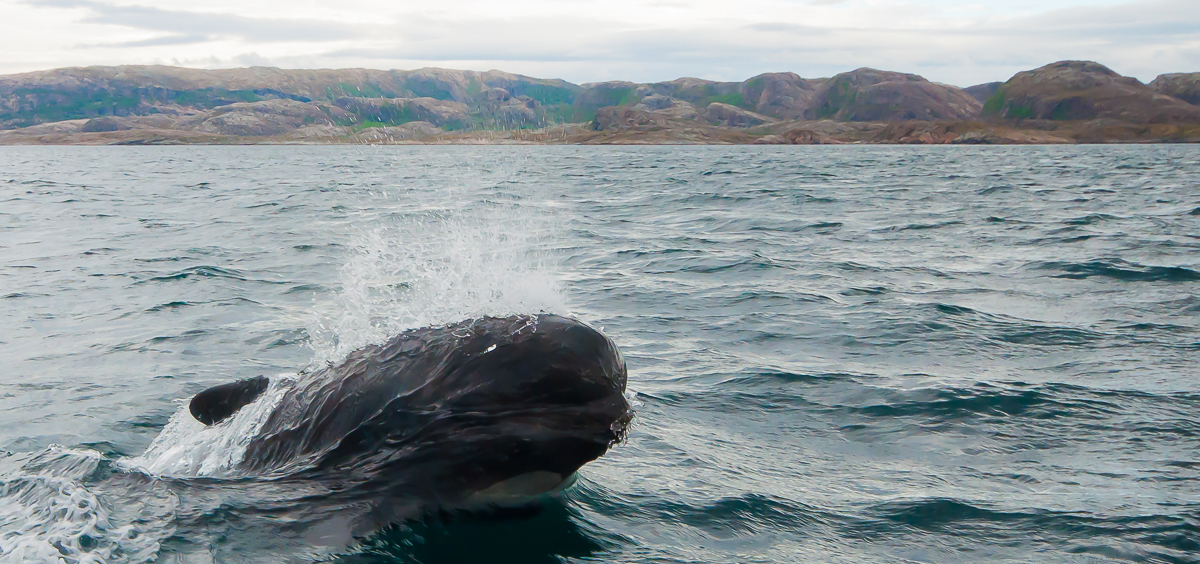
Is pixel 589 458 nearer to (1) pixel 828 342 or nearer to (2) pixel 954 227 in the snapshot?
(1) pixel 828 342

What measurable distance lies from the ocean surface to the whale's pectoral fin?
20 centimetres

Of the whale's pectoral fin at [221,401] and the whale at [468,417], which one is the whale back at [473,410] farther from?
the whale's pectoral fin at [221,401]

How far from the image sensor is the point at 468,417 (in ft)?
14.6

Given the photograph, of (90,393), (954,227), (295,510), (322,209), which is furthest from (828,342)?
(322,209)

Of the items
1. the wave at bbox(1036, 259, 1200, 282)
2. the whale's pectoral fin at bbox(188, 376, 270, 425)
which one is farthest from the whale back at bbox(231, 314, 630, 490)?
the wave at bbox(1036, 259, 1200, 282)

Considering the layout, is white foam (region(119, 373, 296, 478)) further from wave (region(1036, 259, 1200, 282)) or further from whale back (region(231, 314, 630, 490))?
wave (region(1036, 259, 1200, 282))

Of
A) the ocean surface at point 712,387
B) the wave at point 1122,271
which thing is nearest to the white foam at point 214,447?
the ocean surface at point 712,387

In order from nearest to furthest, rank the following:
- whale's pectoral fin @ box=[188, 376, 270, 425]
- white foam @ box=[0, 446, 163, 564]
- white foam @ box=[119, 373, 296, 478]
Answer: white foam @ box=[0, 446, 163, 564] < white foam @ box=[119, 373, 296, 478] < whale's pectoral fin @ box=[188, 376, 270, 425]

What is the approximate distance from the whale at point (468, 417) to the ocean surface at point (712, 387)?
25 cm

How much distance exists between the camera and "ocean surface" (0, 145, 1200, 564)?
177 inches

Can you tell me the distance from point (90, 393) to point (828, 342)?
8225 mm

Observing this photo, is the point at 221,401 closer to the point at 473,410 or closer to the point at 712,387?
the point at 473,410

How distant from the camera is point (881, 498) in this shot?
525 cm

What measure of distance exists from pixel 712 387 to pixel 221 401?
4.48m
